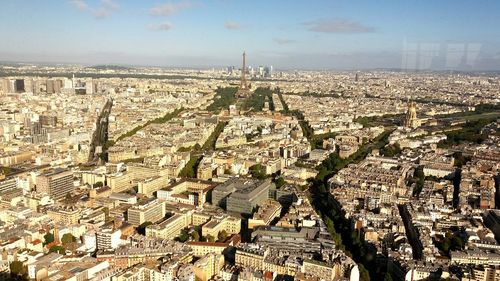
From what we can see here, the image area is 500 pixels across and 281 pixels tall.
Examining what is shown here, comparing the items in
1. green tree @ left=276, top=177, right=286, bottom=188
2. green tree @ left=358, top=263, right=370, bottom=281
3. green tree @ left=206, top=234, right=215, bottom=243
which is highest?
green tree @ left=276, top=177, right=286, bottom=188

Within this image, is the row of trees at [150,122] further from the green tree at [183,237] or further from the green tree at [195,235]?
the green tree at [195,235]

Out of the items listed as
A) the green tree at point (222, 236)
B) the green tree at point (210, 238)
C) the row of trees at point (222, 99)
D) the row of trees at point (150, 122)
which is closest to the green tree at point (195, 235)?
the green tree at point (210, 238)

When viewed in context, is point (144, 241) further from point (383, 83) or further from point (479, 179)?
point (383, 83)

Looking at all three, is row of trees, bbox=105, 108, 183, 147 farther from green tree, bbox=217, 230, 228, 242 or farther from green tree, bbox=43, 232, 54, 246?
green tree, bbox=217, 230, 228, 242

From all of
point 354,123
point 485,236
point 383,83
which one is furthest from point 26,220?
point 383,83

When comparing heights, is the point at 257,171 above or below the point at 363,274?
above

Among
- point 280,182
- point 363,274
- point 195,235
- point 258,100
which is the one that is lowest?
point 363,274

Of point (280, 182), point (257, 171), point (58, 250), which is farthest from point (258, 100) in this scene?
point (58, 250)

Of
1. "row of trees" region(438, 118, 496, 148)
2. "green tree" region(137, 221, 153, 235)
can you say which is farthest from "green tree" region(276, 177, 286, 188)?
"row of trees" region(438, 118, 496, 148)

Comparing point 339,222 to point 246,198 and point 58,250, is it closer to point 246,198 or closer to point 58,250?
point 246,198
